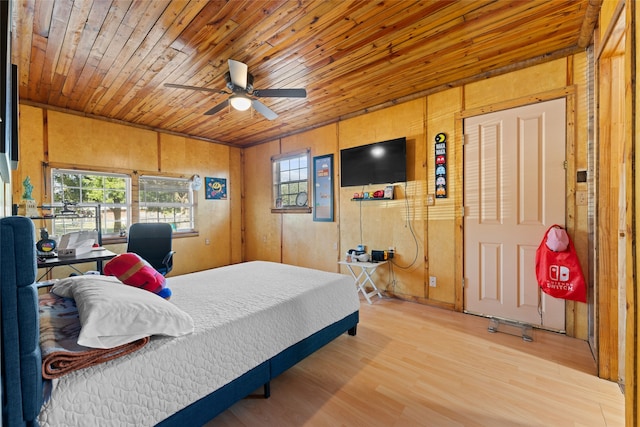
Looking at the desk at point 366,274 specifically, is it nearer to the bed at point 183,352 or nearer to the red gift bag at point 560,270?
the bed at point 183,352

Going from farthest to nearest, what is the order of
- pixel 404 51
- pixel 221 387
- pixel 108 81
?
pixel 108 81 → pixel 404 51 → pixel 221 387

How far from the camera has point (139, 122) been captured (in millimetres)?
4273

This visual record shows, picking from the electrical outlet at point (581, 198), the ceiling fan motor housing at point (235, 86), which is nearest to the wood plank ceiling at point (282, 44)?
the ceiling fan motor housing at point (235, 86)

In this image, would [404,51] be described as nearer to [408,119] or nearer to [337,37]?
[337,37]

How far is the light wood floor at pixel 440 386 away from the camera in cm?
161

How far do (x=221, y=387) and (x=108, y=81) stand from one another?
3.32 m

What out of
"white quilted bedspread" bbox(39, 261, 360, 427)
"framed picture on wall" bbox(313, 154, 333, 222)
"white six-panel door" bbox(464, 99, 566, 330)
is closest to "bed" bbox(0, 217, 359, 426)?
"white quilted bedspread" bbox(39, 261, 360, 427)

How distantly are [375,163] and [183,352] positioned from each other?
3.18 m

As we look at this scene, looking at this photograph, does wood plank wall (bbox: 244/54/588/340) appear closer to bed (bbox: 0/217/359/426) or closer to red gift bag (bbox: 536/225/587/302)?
red gift bag (bbox: 536/225/587/302)

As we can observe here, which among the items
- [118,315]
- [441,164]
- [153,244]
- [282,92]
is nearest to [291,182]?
[153,244]

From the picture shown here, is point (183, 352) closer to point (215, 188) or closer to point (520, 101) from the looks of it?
point (520, 101)

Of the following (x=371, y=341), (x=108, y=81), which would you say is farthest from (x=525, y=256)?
(x=108, y=81)

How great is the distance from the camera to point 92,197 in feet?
13.3

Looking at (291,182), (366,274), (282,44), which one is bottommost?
(366,274)
